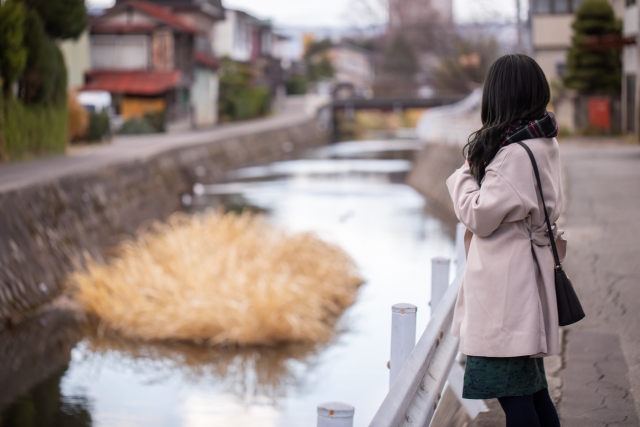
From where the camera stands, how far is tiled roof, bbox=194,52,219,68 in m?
40.6

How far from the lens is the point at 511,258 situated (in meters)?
2.88

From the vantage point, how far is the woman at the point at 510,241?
2.86 m

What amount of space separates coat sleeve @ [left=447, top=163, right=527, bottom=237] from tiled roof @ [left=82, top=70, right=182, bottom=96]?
107 ft

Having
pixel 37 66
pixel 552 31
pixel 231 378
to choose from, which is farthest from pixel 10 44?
pixel 552 31

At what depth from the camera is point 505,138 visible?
2.92 metres

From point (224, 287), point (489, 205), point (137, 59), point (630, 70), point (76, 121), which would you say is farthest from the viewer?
point (137, 59)

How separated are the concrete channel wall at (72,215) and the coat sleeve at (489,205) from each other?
781 cm

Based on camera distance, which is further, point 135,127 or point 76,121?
point 135,127

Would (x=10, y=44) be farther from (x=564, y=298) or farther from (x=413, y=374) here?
(x=564, y=298)

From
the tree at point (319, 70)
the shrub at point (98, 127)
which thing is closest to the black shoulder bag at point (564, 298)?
the shrub at point (98, 127)

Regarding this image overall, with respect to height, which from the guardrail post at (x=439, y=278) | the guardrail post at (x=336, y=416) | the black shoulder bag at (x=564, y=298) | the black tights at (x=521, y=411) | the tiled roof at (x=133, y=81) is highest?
the tiled roof at (x=133, y=81)

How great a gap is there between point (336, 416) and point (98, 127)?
79.4ft

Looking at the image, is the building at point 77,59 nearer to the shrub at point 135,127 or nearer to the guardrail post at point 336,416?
the shrub at point 135,127

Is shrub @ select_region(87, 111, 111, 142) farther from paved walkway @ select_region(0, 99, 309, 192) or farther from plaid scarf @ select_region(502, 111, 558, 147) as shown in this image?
plaid scarf @ select_region(502, 111, 558, 147)
